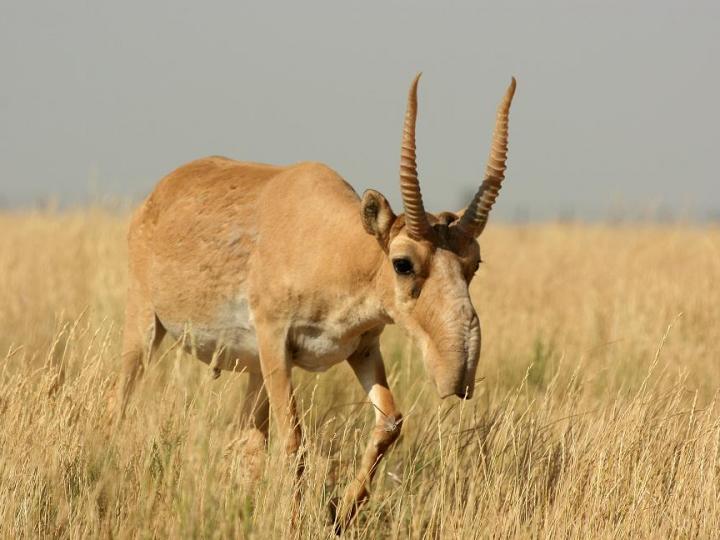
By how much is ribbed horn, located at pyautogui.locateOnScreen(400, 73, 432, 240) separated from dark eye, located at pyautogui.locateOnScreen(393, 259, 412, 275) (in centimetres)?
14

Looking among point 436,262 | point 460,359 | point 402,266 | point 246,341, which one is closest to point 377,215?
point 402,266

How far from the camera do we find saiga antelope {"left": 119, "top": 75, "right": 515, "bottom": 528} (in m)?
5.41

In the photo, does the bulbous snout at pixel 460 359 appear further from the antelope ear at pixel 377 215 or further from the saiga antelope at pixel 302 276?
the antelope ear at pixel 377 215

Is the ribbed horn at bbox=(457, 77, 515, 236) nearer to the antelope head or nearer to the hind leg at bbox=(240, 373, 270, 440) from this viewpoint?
the antelope head

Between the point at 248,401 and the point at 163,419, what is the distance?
7.19 ft

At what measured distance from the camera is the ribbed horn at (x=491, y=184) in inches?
219

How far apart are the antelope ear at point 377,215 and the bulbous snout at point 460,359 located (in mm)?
757

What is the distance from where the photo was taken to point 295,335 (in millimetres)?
6188

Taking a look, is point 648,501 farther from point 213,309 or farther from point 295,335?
point 213,309

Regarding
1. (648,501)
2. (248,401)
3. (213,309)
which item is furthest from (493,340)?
(648,501)

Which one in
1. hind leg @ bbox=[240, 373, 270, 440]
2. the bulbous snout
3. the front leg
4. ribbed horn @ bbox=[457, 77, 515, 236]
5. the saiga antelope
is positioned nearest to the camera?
the bulbous snout

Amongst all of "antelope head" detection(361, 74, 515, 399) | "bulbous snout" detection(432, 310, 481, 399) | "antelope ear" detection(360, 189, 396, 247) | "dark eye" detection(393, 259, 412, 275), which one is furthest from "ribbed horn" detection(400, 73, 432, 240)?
"bulbous snout" detection(432, 310, 481, 399)

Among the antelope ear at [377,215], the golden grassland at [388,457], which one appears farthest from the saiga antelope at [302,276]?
the golden grassland at [388,457]

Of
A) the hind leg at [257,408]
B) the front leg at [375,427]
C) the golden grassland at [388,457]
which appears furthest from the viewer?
the hind leg at [257,408]
